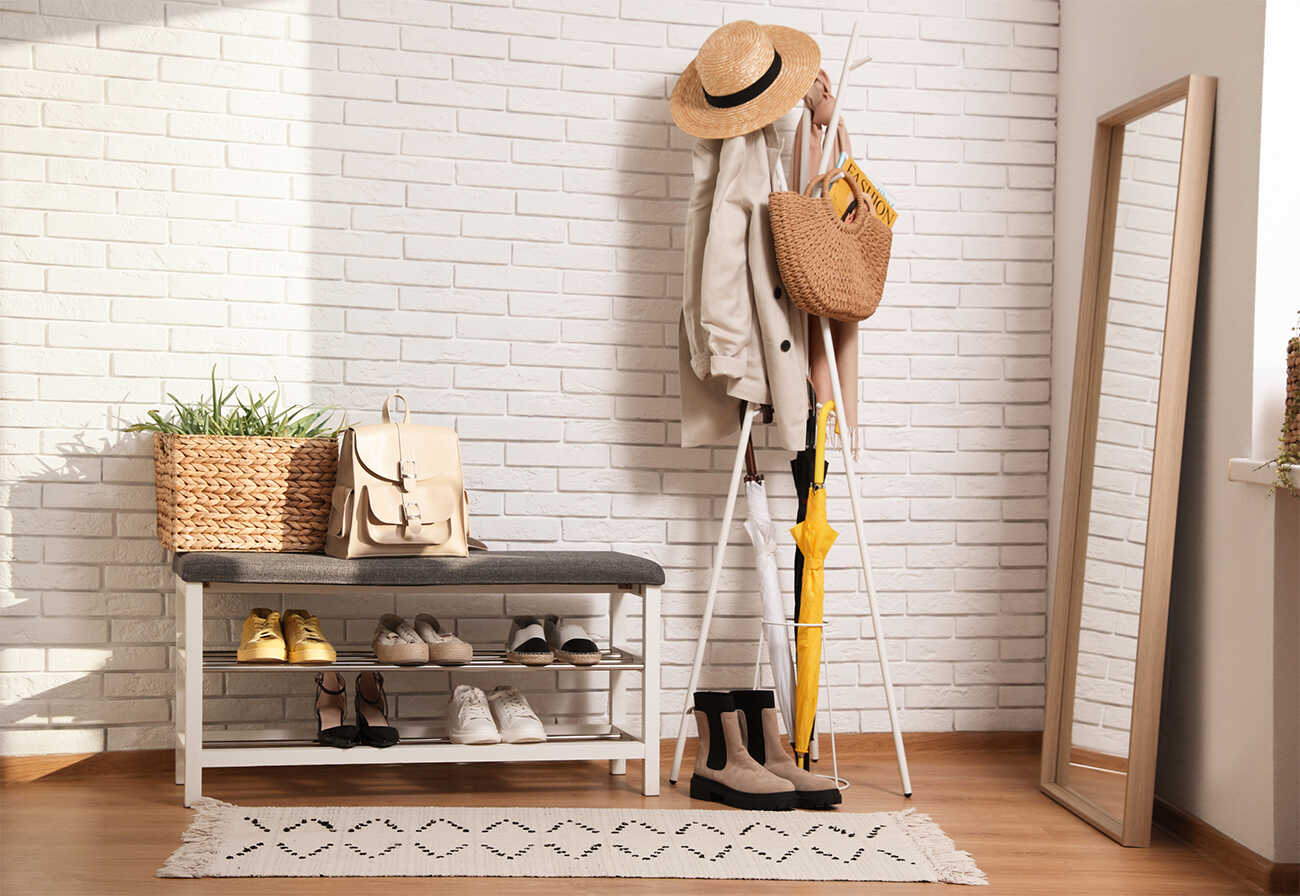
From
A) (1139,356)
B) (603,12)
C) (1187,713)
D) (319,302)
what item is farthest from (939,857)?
(603,12)

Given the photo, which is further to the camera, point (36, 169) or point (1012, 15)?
point (1012, 15)

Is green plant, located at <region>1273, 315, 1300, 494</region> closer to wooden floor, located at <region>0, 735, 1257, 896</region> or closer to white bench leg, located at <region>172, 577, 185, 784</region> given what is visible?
wooden floor, located at <region>0, 735, 1257, 896</region>

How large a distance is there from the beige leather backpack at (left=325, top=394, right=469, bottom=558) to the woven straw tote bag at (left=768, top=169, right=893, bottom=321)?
86 cm

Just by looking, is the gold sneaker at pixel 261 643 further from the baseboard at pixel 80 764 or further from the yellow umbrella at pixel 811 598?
the yellow umbrella at pixel 811 598

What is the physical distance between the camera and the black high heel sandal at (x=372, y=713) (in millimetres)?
2639

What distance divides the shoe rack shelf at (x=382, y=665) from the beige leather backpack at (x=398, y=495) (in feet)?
0.80

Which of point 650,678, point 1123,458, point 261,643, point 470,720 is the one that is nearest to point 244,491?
point 261,643

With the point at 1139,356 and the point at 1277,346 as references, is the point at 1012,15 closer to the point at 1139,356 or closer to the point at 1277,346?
the point at 1139,356

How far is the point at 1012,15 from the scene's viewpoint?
10.8ft

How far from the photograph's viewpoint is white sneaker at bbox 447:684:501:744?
2.62 meters

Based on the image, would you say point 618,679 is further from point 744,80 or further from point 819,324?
point 744,80

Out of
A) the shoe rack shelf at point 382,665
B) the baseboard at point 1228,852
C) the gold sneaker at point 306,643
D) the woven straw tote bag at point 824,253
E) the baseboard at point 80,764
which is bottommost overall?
the baseboard at point 80,764

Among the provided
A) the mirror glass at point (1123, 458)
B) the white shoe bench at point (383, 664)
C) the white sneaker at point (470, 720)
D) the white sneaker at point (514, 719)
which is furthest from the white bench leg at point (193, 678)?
the mirror glass at point (1123, 458)

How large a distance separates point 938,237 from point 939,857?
64.5 inches
